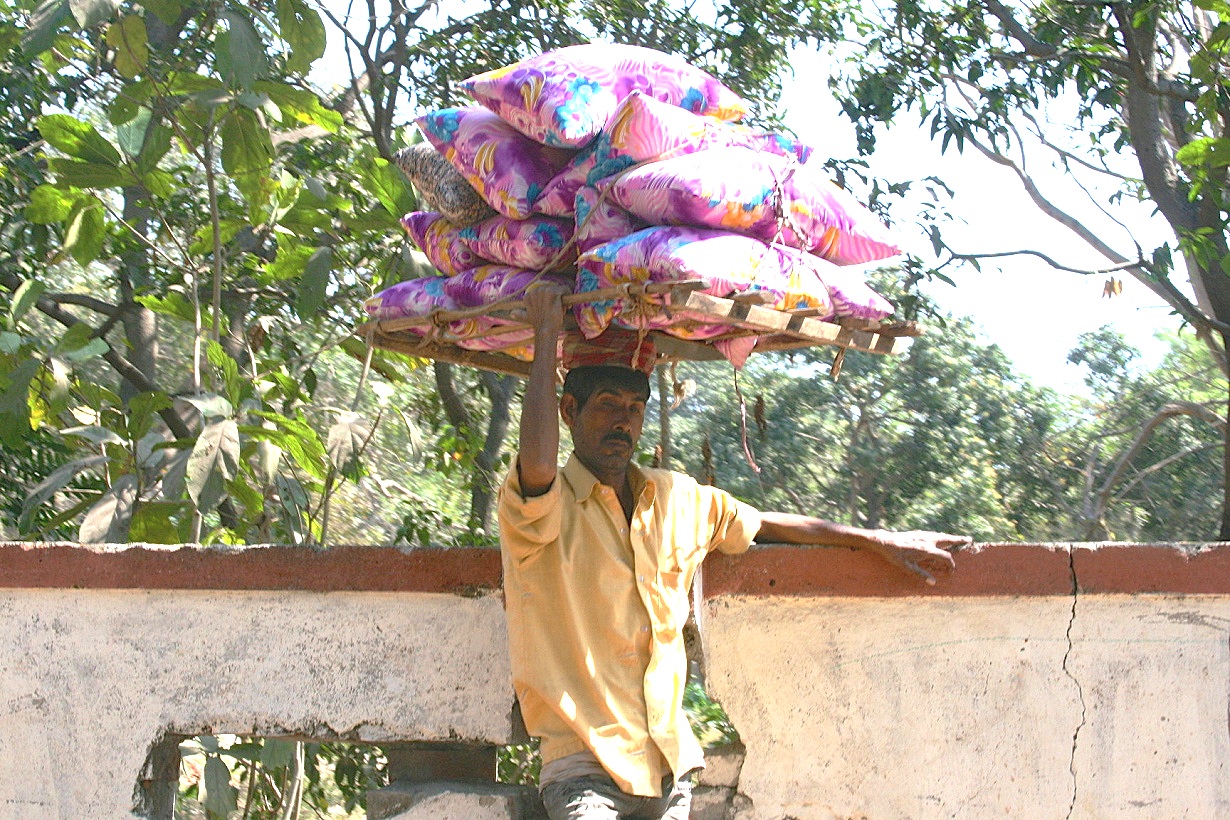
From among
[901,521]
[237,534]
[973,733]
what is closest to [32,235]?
[237,534]

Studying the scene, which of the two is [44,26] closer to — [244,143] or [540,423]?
[244,143]

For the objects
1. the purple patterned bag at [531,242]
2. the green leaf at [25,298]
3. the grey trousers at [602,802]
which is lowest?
the grey trousers at [602,802]

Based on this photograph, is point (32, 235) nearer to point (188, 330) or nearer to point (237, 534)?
point (237, 534)

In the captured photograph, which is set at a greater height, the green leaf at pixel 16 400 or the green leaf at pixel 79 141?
the green leaf at pixel 79 141

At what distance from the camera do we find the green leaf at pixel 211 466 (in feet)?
12.4

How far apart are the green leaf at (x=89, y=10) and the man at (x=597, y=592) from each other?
179 cm

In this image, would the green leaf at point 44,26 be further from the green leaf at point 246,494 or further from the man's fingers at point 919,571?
the man's fingers at point 919,571

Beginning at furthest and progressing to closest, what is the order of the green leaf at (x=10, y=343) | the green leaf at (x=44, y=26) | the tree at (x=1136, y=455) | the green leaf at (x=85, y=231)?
the tree at (x=1136, y=455) → the green leaf at (x=10, y=343) → the green leaf at (x=85, y=231) → the green leaf at (x=44, y=26)

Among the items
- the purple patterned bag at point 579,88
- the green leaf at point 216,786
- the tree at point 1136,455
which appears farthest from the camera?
the tree at point 1136,455

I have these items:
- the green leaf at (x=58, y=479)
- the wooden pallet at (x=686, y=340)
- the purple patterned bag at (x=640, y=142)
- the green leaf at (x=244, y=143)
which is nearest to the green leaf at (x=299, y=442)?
the green leaf at (x=58, y=479)

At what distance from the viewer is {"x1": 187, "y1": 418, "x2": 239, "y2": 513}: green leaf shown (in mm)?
3781

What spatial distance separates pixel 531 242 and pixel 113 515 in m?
2.13

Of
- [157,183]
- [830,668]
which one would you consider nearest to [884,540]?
[830,668]

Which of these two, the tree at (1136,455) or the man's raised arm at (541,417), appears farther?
the tree at (1136,455)
